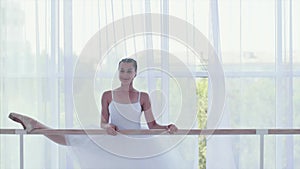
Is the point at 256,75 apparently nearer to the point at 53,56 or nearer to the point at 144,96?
the point at 144,96

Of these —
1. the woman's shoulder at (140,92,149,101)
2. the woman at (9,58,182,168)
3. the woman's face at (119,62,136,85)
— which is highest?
the woman's face at (119,62,136,85)

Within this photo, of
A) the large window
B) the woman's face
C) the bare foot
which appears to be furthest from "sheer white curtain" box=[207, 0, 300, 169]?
the bare foot

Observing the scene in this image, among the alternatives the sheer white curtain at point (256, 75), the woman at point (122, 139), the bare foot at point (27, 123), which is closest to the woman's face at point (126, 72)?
the woman at point (122, 139)

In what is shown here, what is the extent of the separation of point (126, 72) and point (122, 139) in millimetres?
429

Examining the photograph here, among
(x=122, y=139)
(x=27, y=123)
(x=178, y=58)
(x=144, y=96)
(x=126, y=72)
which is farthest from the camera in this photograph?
(x=178, y=58)

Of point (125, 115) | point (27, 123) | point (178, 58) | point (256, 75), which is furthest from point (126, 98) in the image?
point (256, 75)

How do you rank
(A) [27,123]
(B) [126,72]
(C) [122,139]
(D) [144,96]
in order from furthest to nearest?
(D) [144,96] < (B) [126,72] < (C) [122,139] < (A) [27,123]

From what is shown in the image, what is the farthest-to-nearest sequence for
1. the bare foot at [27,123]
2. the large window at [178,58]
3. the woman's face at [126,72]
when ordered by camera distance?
1. the large window at [178,58]
2. the woman's face at [126,72]
3. the bare foot at [27,123]

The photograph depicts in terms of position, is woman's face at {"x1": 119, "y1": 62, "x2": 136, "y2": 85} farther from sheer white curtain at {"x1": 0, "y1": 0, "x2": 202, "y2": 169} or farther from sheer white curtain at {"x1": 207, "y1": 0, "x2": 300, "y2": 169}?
sheer white curtain at {"x1": 207, "y1": 0, "x2": 300, "y2": 169}

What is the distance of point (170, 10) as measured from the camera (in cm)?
339

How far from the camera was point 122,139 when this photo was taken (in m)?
2.70

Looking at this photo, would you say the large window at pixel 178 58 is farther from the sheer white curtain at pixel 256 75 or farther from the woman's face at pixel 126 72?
the woman's face at pixel 126 72

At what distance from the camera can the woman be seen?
2697mm

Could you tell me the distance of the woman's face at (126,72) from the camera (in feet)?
9.66
